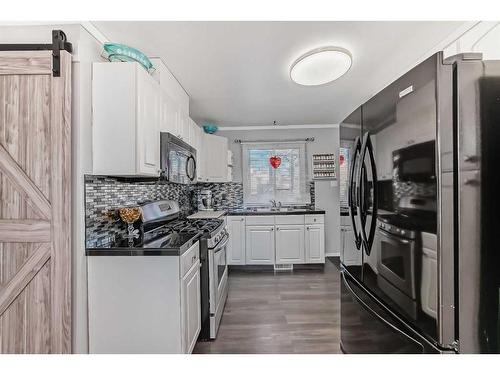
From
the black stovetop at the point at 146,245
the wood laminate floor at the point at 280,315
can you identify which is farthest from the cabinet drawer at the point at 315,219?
the black stovetop at the point at 146,245

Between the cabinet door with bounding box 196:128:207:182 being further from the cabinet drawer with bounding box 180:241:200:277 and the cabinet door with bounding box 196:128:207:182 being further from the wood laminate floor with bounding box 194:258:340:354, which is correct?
the cabinet drawer with bounding box 180:241:200:277

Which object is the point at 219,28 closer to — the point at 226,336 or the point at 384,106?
the point at 384,106

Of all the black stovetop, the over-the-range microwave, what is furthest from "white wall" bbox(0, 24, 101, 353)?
the over-the-range microwave

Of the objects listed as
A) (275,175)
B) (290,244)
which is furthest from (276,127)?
(290,244)

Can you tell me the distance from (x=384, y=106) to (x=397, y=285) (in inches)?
34.4

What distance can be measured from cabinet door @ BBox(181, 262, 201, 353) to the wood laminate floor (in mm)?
294

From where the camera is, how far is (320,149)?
4773 mm

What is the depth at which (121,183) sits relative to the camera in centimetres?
213

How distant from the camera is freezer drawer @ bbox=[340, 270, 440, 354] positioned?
3.79 feet

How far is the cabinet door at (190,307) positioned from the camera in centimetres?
172

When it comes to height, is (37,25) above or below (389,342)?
above

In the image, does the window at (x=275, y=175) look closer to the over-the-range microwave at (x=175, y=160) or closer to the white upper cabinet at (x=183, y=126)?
the white upper cabinet at (x=183, y=126)

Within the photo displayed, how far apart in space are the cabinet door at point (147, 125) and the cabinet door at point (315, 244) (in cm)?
284

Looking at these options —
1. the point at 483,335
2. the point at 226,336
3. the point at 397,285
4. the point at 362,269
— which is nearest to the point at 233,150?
the point at 226,336
